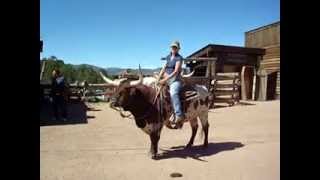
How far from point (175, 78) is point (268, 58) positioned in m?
21.3

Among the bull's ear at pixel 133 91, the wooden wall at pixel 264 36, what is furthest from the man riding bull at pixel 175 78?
the wooden wall at pixel 264 36

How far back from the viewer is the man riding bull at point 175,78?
773 cm

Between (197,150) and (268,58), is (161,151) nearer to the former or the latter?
(197,150)

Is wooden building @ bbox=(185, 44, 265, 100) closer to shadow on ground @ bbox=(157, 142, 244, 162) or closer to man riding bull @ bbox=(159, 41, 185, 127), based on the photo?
shadow on ground @ bbox=(157, 142, 244, 162)

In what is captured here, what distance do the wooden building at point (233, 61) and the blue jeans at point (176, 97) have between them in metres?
13.1

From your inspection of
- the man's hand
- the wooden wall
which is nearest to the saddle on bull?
the man's hand

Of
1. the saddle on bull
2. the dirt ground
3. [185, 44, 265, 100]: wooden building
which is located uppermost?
[185, 44, 265, 100]: wooden building

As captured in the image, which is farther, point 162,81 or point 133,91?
point 162,81

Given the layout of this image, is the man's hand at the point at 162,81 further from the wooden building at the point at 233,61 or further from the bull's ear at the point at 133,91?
the wooden building at the point at 233,61

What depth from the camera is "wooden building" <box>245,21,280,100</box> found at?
2050 centimetres

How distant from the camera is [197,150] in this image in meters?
8.18

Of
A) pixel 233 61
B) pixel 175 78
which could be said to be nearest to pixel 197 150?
pixel 175 78
